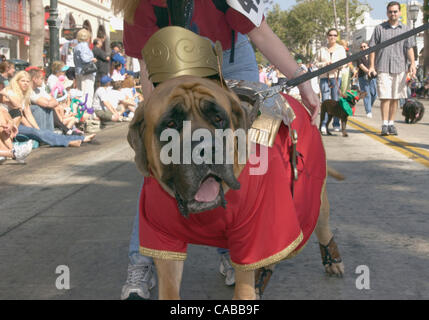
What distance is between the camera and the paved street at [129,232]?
149 inches

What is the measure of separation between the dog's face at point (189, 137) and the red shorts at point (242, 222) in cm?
15

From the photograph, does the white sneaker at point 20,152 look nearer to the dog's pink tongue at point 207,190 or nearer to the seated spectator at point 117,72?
the dog's pink tongue at point 207,190

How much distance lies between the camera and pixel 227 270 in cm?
385

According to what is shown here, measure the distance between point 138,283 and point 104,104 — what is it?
12713mm

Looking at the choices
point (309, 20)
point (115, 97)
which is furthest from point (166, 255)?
point (309, 20)

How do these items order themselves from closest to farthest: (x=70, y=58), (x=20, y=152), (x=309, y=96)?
(x=309, y=96) < (x=20, y=152) < (x=70, y=58)

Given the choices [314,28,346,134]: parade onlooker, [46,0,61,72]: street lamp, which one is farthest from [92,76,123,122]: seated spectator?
[314,28,346,134]: parade onlooker

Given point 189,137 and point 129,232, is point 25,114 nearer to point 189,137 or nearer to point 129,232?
point 129,232

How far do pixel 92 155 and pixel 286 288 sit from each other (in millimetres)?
6842

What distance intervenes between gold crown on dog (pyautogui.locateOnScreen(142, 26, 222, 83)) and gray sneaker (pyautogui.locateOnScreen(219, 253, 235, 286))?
1470 millimetres

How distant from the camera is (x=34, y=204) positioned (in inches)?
251

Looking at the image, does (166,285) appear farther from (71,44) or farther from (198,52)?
(71,44)

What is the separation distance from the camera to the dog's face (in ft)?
7.90

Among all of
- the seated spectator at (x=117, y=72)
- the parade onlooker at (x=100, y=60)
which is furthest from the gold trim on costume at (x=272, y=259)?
the seated spectator at (x=117, y=72)
